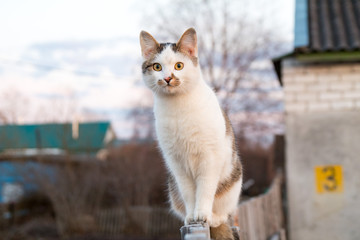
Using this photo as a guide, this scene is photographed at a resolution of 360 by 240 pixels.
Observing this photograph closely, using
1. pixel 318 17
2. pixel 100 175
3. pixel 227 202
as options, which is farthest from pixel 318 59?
pixel 100 175

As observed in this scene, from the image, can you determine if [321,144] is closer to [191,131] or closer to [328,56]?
[328,56]

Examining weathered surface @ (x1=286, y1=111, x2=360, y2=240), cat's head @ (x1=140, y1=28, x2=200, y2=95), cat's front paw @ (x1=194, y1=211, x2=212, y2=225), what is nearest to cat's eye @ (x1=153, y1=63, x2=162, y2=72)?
cat's head @ (x1=140, y1=28, x2=200, y2=95)

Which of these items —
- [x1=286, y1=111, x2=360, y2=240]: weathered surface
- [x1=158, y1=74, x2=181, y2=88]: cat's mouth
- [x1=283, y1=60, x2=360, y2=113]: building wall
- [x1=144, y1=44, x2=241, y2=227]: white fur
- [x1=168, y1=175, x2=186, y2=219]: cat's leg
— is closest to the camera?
[x1=158, y1=74, x2=181, y2=88]: cat's mouth

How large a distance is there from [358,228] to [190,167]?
5.10 m

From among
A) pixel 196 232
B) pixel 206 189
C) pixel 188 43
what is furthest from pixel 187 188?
pixel 188 43

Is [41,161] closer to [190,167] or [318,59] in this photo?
[318,59]

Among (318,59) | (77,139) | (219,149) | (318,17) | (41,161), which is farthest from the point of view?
(77,139)

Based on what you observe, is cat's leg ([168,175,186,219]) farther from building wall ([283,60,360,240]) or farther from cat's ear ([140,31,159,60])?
building wall ([283,60,360,240])

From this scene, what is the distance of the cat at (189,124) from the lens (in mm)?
2932

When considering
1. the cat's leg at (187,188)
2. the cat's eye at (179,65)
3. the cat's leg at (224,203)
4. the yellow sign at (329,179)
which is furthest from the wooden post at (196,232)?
the yellow sign at (329,179)

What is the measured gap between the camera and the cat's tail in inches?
122

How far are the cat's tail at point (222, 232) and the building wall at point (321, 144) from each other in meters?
4.41

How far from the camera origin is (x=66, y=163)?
53.7ft

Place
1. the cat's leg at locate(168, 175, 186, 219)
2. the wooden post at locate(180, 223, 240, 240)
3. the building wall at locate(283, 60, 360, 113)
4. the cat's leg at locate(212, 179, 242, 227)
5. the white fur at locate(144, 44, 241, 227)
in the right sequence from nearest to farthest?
the wooden post at locate(180, 223, 240, 240), the white fur at locate(144, 44, 241, 227), the cat's leg at locate(212, 179, 242, 227), the cat's leg at locate(168, 175, 186, 219), the building wall at locate(283, 60, 360, 113)
